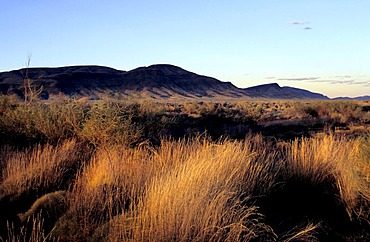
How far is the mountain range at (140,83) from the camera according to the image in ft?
357

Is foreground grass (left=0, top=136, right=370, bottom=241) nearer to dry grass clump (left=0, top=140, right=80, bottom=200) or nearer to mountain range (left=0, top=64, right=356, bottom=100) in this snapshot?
dry grass clump (left=0, top=140, right=80, bottom=200)

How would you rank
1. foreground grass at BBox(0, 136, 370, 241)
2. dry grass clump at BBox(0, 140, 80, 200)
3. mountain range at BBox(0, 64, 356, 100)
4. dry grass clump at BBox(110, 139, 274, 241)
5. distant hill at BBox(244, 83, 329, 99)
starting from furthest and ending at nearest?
1. distant hill at BBox(244, 83, 329, 99)
2. mountain range at BBox(0, 64, 356, 100)
3. dry grass clump at BBox(0, 140, 80, 200)
4. foreground grass at BBox(0, 136, 370, 241)
5. dry grass clump at BBox(110, 139, 274, 241)

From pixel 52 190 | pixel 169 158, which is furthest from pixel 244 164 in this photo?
pixel 52 190

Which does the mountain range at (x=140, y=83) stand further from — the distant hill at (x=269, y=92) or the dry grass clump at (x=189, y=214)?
the dry grass clump at (x=189, y=214)

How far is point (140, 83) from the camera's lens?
396 feet

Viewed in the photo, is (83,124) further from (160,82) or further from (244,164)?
(160,82)

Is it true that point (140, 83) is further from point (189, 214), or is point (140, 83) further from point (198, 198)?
point (189, 214)

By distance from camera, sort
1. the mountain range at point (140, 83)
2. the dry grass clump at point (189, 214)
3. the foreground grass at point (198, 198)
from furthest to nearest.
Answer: the mountain range at point (140, 83) < the foreground grass at point (198, 198) < the dry grass clump at point (189, 214)

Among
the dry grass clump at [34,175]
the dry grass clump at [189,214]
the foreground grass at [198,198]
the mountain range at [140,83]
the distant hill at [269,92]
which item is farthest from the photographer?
the distant hill at [269,92]

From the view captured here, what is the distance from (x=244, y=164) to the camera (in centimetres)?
682

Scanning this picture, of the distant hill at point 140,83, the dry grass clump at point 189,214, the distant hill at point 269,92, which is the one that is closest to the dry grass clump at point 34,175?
the dry grass clump at point 189,214

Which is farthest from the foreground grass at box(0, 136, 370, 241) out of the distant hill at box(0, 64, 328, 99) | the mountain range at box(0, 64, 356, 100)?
the mountain range at box(0, 64, 356, 100)

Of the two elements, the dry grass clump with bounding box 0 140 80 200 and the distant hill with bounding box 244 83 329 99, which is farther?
the distant hill with bounding box 244 83 329 99

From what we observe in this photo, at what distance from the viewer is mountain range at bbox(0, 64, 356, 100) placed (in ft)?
357
